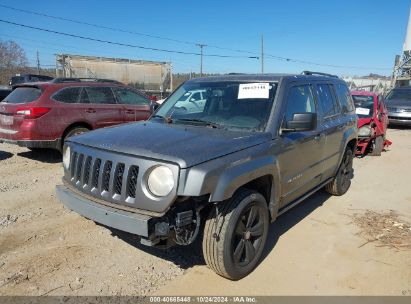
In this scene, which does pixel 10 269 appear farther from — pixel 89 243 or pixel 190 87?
pixel 190 87

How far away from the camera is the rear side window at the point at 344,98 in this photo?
5.82 m

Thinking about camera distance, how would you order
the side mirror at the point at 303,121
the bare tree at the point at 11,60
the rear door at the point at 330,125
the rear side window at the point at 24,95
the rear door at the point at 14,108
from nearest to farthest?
the side mirror at the point at 303,121 → the rear door at the point at 330,125 → the rear door at the point at 14,108 → the rear side window at the point at 24,95 → the bare tree at the point at 11,60

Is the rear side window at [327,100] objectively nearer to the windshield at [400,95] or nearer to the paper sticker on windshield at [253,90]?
the paper sticker on windshield at [253,90]

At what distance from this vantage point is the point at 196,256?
157 inches

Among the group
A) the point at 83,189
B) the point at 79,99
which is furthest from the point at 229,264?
the point at 79,99

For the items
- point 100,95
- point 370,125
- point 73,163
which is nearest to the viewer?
point 73,163

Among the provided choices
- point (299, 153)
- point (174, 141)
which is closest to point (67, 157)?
point (174, 141)

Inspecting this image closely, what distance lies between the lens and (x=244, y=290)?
3385mm

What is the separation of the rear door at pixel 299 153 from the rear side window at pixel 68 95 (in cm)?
534

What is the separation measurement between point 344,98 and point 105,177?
14.1 feet

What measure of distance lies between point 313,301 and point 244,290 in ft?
1.97

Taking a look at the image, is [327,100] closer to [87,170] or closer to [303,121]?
[303,121]

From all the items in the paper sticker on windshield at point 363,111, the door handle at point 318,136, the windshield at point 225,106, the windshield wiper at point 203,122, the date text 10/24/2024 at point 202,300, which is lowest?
the date text 10/24/2024 at point 202,300

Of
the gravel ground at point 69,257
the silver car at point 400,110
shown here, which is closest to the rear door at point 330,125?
the gravel ground at point 69,257
